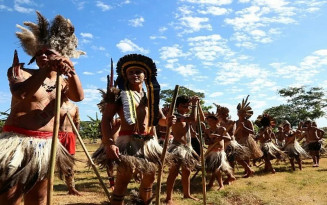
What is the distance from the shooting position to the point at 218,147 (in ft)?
24.2

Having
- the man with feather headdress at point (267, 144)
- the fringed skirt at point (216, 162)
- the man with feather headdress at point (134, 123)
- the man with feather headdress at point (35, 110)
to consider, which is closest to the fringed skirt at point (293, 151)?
the man with feather headdress at point (267, 144)

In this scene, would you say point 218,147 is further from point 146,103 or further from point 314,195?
point 146,103

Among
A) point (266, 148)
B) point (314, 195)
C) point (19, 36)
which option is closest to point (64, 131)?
point (19, 36)

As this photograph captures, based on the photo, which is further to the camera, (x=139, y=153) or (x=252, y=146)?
(x=252, y=146)

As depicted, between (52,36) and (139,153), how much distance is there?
1648mm

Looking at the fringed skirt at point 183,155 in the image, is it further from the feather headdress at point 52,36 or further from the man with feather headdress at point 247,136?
the man with feather headdress at point 247,136

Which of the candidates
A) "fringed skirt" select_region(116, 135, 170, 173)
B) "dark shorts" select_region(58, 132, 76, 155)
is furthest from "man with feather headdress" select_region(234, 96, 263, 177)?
"fringed skirt" select_region(116, 135, 170, 173)

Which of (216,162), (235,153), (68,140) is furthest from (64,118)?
(235,153)

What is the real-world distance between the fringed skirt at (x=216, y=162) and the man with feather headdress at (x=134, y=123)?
3579 millimetres

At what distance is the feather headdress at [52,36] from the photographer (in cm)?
287

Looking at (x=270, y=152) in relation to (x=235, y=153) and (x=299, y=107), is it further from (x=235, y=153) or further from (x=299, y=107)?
(x=299, y=107)

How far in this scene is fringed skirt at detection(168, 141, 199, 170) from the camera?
5602 mm

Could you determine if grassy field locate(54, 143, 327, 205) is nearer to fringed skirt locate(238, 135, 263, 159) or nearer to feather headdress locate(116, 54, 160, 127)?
fringed skirt locate(238, 135, 263, 159)

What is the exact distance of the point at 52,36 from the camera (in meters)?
2.88
